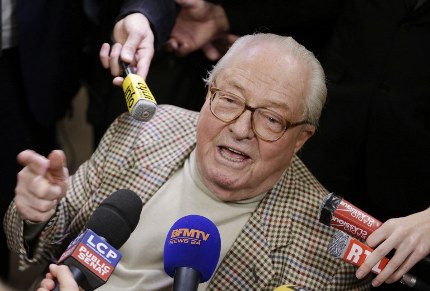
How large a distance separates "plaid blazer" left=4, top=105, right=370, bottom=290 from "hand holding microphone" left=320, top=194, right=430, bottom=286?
0.80 feet

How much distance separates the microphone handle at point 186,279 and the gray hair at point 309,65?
61 cm

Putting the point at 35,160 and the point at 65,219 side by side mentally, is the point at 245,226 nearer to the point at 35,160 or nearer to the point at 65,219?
the point at 65,219

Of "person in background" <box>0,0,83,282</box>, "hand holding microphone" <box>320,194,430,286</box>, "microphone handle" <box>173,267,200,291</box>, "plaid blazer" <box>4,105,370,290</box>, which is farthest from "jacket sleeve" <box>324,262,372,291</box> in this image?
"person in background" <box>0,0,83,282</box>

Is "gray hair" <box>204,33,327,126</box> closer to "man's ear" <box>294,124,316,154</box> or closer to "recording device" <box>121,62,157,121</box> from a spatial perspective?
"man's ear" <box>294,124,316,154</box>

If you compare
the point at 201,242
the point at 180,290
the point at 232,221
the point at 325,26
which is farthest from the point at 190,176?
the point at 325,26

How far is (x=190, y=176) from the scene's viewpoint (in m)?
1.92

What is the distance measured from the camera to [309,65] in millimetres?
1800

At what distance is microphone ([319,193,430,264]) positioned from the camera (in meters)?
1.55

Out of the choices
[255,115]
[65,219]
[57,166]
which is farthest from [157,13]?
[57,166]

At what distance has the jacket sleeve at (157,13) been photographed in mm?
2059

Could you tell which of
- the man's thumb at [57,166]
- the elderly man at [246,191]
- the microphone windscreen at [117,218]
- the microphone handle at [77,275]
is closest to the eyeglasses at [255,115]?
the elderly man at [246,191]

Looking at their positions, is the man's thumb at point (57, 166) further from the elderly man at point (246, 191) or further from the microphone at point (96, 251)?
the elderly man at point (246, 191)

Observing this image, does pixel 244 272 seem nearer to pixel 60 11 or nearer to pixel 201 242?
pixel 201 242

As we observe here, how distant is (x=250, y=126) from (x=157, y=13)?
0.56 m
